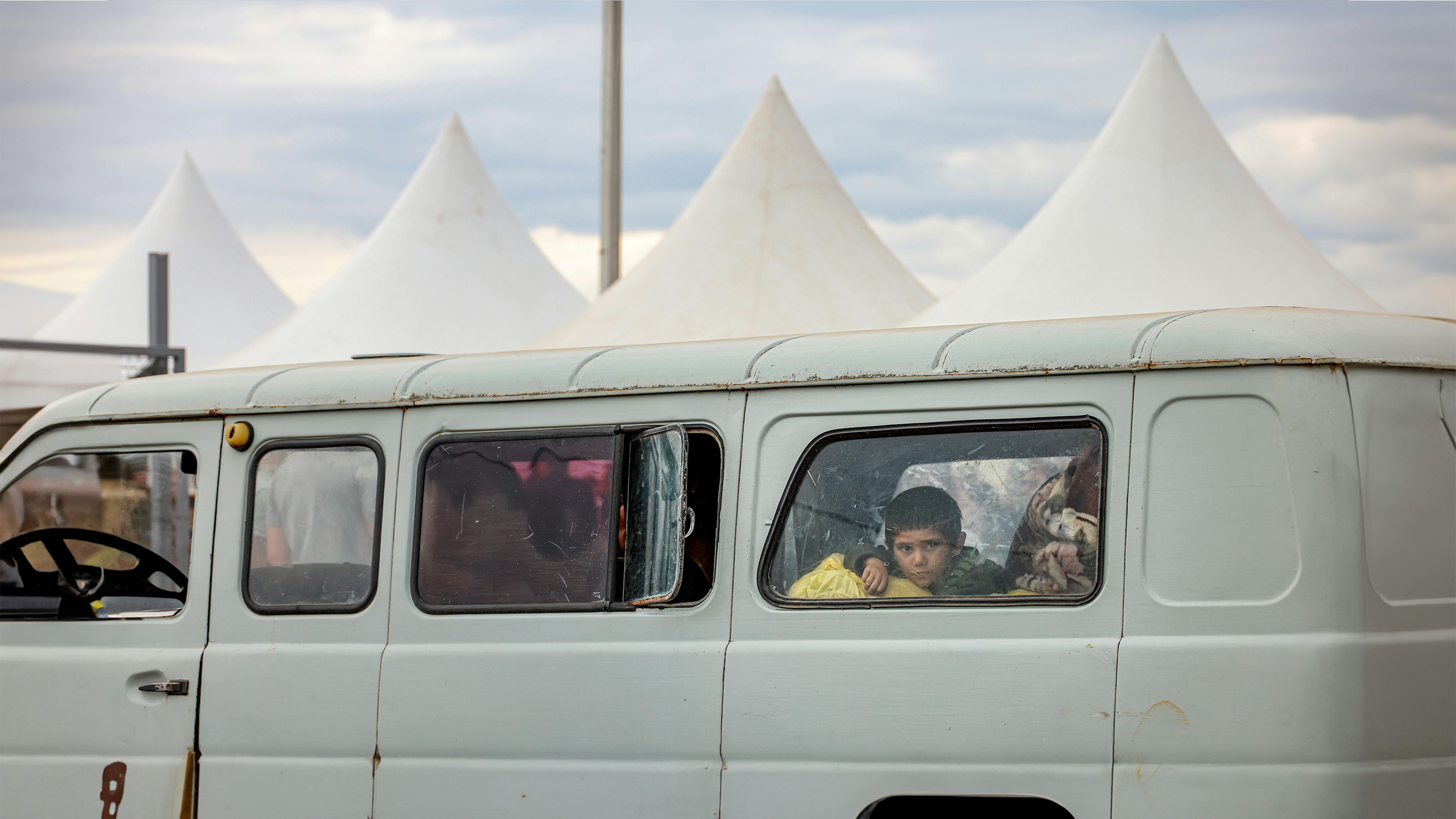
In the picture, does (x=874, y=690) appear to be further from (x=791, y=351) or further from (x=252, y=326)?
(x=252, y=326)

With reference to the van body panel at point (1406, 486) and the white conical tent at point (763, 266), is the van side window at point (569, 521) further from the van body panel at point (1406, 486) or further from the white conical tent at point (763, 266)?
the white conical tent at point (763, 266)

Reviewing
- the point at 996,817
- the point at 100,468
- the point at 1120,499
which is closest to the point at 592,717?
the point at 996,817

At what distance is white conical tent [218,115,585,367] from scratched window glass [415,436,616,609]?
15672mm

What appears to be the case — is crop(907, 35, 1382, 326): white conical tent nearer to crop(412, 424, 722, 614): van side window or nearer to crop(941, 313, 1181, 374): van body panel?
crop(941, 313, 1181, 374): van body panel

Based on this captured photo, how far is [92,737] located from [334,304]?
55.1 ft

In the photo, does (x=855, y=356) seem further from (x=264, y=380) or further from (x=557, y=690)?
(x=264, y=380)

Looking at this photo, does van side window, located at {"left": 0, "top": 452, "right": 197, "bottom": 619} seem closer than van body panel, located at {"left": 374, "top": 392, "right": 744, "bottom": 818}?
No

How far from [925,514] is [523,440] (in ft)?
4.63

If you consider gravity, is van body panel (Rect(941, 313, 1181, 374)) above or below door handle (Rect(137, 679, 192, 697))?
above

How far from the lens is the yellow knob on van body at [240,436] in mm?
4523

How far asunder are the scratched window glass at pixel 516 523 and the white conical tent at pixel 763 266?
35.3 feet

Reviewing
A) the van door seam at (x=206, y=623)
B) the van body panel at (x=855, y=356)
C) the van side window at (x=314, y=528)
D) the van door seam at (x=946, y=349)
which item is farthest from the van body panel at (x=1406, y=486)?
the van door seam at (x=206, y=623)

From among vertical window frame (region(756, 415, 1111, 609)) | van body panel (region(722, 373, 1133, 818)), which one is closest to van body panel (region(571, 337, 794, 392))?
van body panel (region(722, 373, 1133, 818))

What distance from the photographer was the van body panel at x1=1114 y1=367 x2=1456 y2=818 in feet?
10.4
